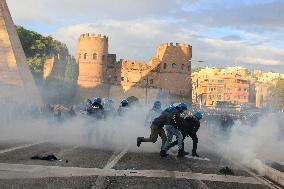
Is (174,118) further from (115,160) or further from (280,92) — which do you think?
(280,92)

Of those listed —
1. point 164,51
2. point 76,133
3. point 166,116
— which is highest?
point 164,51

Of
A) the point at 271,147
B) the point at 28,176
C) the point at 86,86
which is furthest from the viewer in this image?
the point at 86,86

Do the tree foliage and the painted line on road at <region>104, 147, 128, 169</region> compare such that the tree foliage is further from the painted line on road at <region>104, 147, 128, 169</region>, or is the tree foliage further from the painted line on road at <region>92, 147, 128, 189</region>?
the painted line on road at <region>92, 147, 128, 189</region>

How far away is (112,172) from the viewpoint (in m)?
11.6

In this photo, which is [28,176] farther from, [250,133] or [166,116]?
[250,133]

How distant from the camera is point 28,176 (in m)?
10.2

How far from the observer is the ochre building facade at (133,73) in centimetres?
9588

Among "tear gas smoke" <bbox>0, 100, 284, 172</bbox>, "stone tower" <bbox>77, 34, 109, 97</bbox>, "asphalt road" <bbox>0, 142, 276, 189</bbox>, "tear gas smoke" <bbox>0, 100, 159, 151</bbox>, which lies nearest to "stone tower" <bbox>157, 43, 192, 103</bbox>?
"stone tower" <bbox>77, 34, 109, 97</bbox>

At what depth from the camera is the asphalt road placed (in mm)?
9844

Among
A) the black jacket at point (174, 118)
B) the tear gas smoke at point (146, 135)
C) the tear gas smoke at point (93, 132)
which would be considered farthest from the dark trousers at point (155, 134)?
the tear gas smoke at point (93, 132)

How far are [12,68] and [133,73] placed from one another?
36549 millimetres

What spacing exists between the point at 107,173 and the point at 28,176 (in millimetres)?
1923

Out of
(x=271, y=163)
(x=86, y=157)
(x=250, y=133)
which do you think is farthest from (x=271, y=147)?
(x=86, y=157)

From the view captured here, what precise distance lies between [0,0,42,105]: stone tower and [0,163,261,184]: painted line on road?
50133 mm
